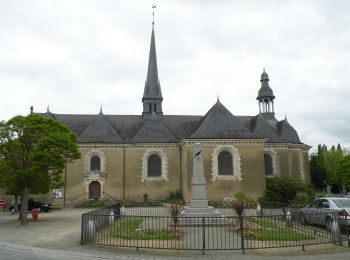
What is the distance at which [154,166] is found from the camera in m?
34.1

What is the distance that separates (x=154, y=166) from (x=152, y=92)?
8.89 meters

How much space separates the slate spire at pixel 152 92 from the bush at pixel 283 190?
13718mm

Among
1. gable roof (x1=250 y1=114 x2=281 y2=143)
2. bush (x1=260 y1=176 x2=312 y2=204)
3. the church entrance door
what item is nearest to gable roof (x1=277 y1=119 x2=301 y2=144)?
gable roof (x1=250 y1=114 x2=281 y2=143)

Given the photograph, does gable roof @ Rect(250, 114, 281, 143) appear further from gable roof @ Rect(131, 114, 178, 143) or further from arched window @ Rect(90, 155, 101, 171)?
arched window @ Rect(90, 155, 101, 171)

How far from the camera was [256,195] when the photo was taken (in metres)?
31.3

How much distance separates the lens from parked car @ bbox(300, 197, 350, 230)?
43.9 feet

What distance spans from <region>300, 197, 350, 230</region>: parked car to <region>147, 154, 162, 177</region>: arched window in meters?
18.9

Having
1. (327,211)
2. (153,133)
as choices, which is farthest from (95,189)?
(327,211)

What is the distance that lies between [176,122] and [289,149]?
37.4 ft

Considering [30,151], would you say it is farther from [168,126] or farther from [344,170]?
[344,170]

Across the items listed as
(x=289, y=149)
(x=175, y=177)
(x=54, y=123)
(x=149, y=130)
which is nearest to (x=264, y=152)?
(x=289, y=149)

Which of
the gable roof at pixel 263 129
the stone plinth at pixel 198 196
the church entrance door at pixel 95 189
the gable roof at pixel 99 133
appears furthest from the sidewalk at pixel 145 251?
the gable roof at pixel 263 129

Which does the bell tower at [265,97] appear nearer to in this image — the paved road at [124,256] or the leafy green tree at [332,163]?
the leafy green tree at [332,163]

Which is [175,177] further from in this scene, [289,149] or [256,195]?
[289,149]
